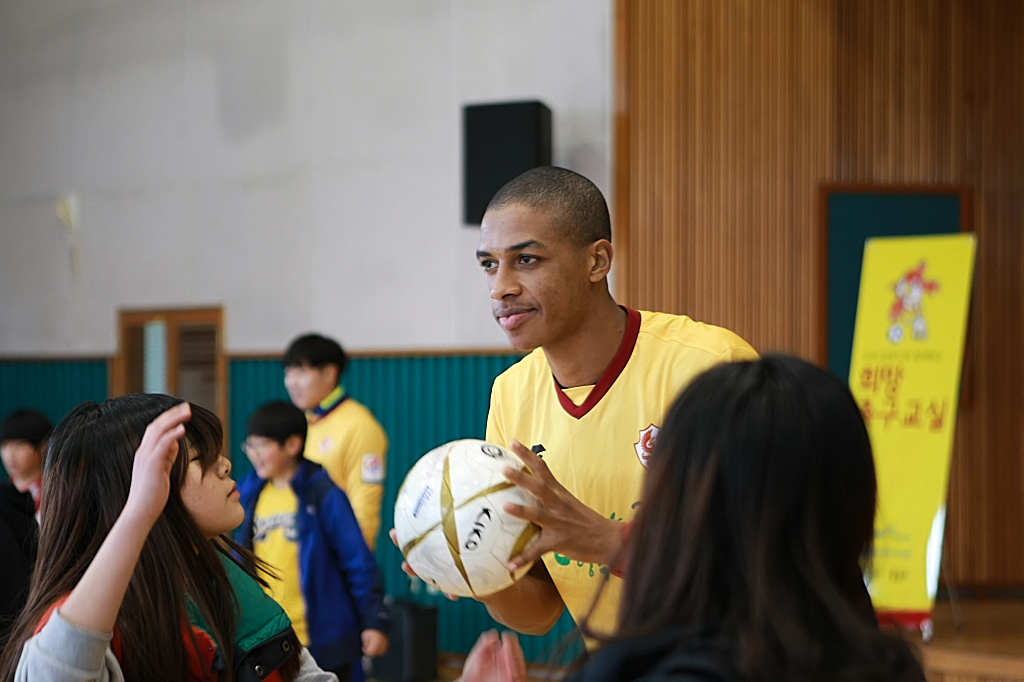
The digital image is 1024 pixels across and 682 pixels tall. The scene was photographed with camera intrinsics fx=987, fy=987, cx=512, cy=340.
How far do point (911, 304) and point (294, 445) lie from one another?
3472 millimetres

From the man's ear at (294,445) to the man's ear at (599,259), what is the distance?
6.66ft

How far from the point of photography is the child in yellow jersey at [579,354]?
205 cm

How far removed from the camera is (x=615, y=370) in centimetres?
213

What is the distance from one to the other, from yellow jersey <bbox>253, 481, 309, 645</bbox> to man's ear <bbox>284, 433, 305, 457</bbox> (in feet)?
0.45

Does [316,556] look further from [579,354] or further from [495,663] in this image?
[495,663]

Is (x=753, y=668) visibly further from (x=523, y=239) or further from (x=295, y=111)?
(x=295, y=111)

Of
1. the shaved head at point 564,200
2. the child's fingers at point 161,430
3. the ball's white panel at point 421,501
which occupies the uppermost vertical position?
the shaved head at point 564,200

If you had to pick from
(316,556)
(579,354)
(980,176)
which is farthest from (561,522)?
(980,176)

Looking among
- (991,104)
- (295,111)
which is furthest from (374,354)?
(991,104)

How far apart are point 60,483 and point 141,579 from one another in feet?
0.74

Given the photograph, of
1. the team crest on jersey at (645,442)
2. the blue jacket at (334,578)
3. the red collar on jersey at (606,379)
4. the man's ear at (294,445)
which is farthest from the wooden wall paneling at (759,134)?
the team crest on jersey at (645,442)

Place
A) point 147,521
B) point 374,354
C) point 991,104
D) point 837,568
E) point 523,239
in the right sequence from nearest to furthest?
point 837,568, point 147,521, point 523,239, point 991,104, point 374,354

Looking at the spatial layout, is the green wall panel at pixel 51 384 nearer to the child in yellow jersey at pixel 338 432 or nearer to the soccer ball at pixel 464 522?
the child in yellow jersey at pixel 338 432

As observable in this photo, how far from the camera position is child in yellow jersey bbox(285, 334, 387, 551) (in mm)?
4723
